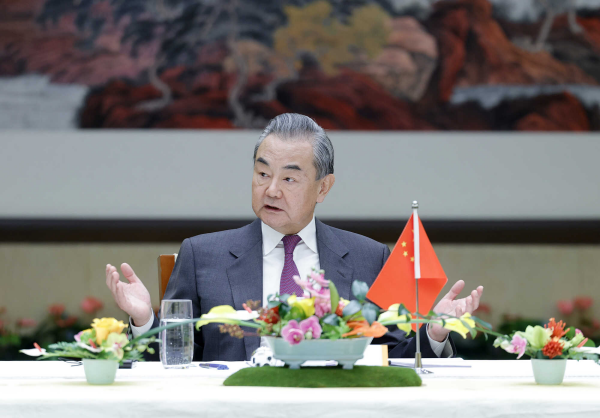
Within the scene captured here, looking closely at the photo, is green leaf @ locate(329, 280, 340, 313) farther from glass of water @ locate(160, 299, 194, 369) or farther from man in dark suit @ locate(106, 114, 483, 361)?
man in dark suit @ locate(106, 114, 483, 361)

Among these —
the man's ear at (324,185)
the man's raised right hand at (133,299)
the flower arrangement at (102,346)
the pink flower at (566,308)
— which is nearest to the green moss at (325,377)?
the flower arrangement at (102,346)

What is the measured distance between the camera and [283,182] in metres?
2.70

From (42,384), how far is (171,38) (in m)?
4.64

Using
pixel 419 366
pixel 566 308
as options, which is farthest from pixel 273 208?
pixel 566 308

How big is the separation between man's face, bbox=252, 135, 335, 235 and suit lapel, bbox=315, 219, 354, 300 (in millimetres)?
137

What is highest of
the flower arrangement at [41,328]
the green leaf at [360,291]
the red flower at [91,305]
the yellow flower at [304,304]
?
the green leaf at [360,291]

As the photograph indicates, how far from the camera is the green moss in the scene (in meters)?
1.55

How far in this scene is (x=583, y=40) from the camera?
6121mm

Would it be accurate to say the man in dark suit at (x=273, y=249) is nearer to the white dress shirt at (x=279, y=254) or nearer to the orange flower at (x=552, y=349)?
the white dress shirt at (x=279, y=254)

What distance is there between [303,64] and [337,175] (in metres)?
0.90

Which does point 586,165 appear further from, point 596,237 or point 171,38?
point 171,38

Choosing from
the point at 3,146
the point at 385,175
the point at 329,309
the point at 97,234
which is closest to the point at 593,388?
the point at 329,309

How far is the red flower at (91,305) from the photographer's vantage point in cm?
588

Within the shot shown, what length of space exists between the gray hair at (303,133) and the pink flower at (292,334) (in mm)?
1254
